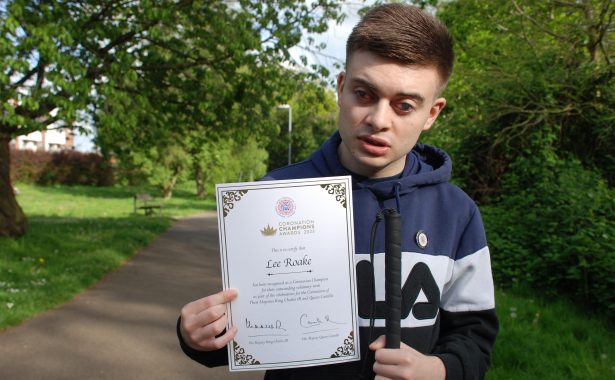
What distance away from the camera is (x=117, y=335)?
19.0 feet

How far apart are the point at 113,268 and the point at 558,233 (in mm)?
7239

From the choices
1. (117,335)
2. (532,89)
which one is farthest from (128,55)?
(532,89)

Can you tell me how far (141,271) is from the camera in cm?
945

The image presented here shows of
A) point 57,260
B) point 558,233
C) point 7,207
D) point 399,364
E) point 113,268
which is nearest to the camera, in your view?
point 399,364

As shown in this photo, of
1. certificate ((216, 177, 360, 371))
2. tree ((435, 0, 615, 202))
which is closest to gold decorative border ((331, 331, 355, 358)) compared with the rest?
certificate ((216, 177, 360, 371))

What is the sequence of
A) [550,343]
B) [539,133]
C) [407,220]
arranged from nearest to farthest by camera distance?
[407,220], [550,343], [539,133]

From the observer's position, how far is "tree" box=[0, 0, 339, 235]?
7.90m

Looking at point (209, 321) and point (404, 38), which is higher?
point (404, 38)

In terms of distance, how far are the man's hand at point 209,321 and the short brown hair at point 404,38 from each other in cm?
79

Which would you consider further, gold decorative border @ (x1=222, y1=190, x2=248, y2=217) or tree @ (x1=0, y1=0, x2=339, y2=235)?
tree @ (x1=0, y1=0, x2=339, y2=235)
